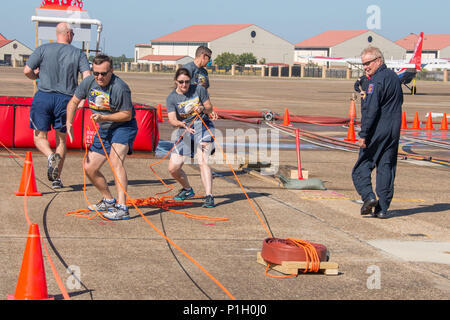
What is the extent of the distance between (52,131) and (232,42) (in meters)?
125

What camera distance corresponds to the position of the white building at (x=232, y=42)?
443 feet

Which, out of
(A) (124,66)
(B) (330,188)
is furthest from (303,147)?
(A) (124,66)

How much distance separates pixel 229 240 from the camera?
22.8ft

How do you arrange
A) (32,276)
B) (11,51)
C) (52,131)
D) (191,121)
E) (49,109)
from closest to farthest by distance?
(32,276), (191,121), (49,109), (52,131), (11,51)

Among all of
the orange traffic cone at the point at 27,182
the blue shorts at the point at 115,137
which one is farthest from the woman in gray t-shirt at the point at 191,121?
the orange traffic cone at the point at 27,182

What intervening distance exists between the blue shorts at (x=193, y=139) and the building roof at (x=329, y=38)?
440ft

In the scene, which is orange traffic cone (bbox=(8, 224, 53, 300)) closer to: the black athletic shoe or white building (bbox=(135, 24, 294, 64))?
the black athletic shoe

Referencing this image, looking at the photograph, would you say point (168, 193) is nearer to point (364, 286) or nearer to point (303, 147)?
point (364, 286)

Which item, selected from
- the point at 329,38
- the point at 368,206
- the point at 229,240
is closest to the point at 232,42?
the point at 329,38

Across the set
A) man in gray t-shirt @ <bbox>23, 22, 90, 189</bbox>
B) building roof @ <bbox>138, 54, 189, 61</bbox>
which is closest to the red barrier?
man in gray t-shirt @ <bbox>23, 22, 90, 189</bbox>

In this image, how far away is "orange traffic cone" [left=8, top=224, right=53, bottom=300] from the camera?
4551mm

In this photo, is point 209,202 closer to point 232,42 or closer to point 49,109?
point 49,109

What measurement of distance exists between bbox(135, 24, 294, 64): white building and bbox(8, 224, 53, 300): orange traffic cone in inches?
5082

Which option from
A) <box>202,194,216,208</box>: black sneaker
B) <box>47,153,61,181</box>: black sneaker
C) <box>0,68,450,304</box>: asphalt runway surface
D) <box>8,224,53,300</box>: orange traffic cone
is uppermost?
<box>47,153,61,181</box>: black sneaker
